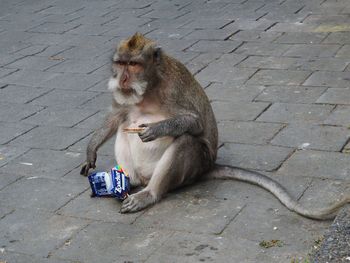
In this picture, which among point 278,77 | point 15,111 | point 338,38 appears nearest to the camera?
point 15,111

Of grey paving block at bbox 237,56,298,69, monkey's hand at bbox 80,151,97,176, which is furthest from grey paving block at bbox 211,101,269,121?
monkey's hand at bbox 80,151,97,176

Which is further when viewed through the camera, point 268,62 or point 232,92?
point 268,62

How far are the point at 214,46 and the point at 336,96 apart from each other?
2.20 m

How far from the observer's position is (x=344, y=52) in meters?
8.43

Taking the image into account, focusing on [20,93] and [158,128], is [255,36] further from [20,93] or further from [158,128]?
[158,128]

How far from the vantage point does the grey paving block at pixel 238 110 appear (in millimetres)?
6906

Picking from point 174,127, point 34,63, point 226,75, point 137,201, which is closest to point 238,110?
point 226,75

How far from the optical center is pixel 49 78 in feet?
27.5

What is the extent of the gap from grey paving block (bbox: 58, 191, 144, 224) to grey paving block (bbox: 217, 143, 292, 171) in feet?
3.26

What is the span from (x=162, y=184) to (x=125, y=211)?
31 cm

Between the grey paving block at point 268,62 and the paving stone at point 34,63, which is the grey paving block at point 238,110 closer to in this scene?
the grey paving block at point 268,62

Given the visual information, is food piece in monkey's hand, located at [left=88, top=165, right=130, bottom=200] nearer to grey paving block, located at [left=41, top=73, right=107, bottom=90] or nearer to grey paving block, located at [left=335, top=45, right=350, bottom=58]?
grey paving block, located at [left=41, top=73, right=107, bottom=90]

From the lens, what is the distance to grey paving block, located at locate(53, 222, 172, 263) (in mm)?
4730

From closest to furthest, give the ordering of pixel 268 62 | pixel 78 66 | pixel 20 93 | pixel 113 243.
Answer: pixel 113 243 → pixel 20 93 → pixel 268 62 → pixel 78 66
